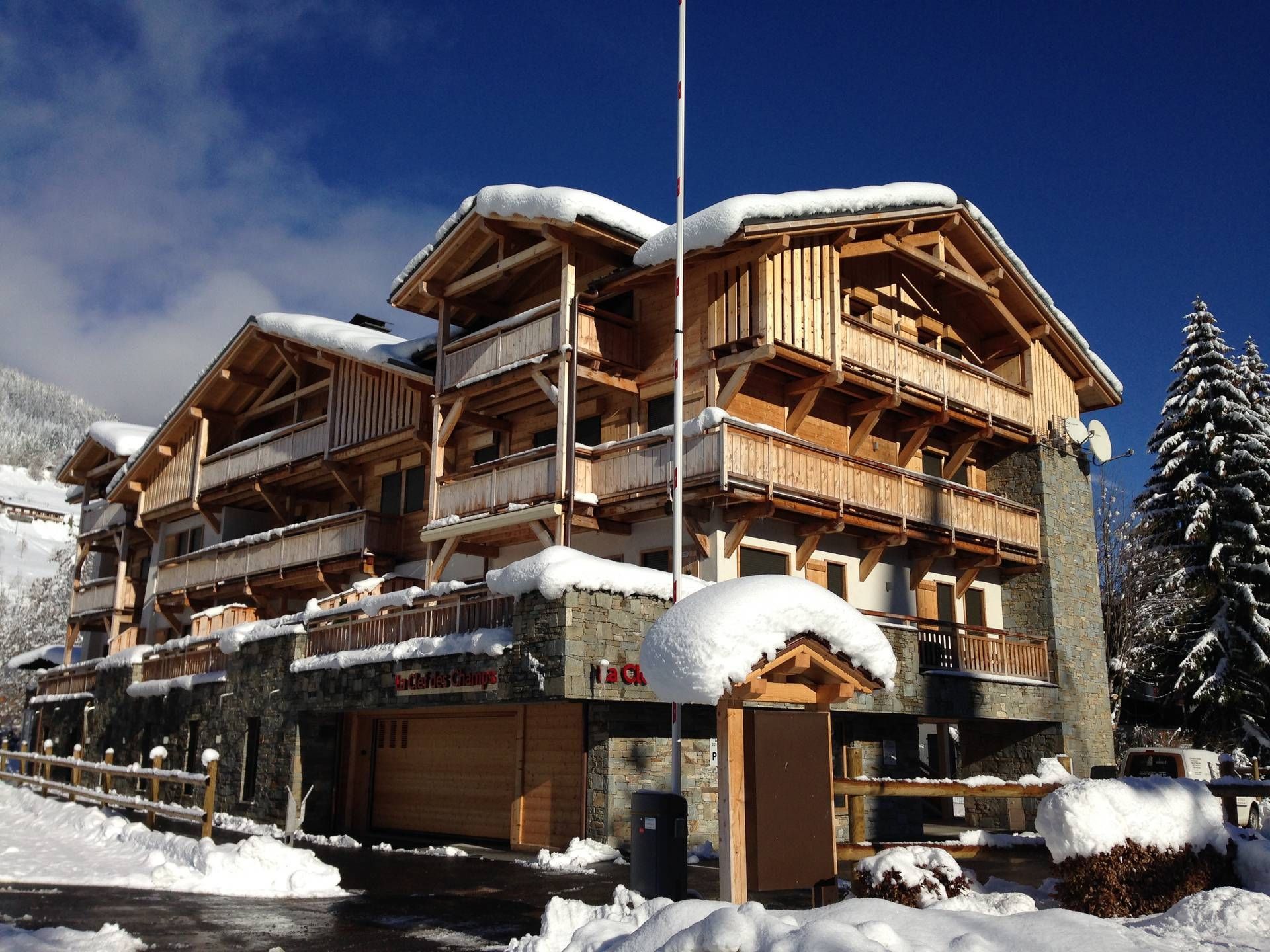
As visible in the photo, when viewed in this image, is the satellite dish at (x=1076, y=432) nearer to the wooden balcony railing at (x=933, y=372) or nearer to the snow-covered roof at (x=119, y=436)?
the wooden balcony railing at (x=933, y=372)

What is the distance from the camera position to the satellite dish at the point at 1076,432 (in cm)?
2798

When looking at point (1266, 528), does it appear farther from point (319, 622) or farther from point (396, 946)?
point (396, 946)

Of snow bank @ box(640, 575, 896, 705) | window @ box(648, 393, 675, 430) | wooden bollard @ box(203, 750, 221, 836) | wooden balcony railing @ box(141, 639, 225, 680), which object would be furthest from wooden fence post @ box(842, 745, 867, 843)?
wooden balcony railing @ box(141, 639, 225, 680)

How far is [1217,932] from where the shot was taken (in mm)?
7750

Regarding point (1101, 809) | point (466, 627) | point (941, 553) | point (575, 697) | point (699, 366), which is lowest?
point (1101, 809)

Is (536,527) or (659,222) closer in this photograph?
(536,527)

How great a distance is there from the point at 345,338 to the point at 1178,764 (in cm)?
2075

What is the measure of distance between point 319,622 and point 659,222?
10.9 meters

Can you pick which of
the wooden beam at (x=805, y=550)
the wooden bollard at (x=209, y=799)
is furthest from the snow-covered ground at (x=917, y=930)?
the wooden beam at (x=805, y=550)

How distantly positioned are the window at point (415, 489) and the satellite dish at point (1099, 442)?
1639cm

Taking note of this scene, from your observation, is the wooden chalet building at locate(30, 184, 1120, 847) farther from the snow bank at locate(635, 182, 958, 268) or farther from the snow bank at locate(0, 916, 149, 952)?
the snow bank at locate(0, 916, 149, 952)

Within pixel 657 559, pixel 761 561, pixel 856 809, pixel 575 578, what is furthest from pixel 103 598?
pixel 856 809

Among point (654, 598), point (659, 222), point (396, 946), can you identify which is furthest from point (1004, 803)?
point (396, 946)

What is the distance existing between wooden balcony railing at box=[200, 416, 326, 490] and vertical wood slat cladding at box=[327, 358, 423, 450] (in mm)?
779
